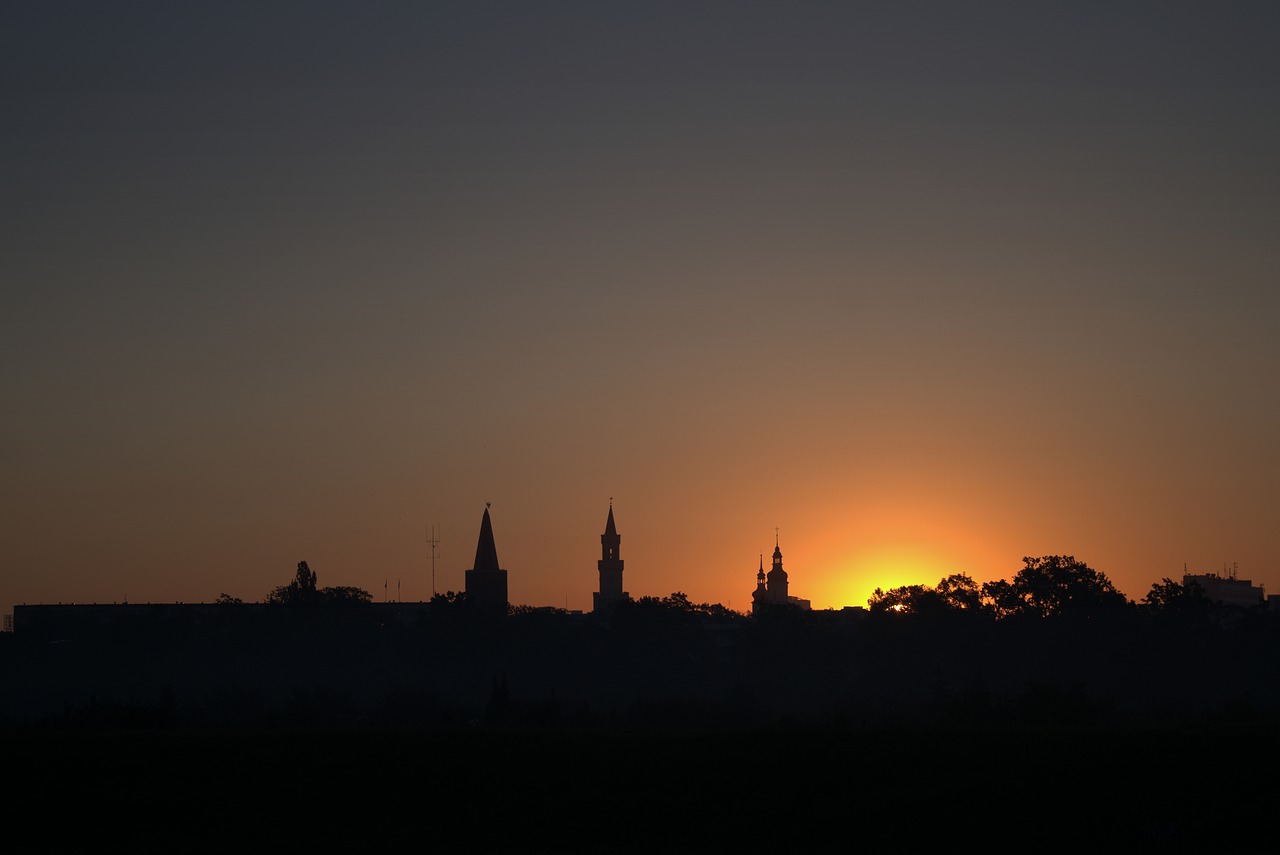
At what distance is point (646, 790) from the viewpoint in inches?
1839

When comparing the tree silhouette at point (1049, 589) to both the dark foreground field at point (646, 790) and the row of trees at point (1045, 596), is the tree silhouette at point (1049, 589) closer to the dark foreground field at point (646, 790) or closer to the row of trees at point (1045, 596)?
the row of trees at point (1045, 596)

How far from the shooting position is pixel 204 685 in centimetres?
17075

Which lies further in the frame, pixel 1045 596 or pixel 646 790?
pixel 1045 596

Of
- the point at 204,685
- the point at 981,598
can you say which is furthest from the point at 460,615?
the point at 981,598

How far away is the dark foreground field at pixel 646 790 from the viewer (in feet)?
143

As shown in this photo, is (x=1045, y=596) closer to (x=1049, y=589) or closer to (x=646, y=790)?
(x=1049, y=589)

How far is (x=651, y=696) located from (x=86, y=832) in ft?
368

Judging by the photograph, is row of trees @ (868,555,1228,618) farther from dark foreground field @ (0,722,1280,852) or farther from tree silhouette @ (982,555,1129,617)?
dark foreground field @ (0,722,1280,852)

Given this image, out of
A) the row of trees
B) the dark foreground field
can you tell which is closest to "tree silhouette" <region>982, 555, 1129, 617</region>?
the row of trees

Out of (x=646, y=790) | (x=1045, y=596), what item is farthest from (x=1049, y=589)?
(x=646, y=790)

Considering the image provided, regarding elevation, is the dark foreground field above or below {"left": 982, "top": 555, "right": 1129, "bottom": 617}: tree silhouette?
below

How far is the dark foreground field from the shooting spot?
4362cm

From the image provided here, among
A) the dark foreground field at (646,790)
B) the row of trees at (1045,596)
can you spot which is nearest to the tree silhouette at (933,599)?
the row of trees at (1045,596)

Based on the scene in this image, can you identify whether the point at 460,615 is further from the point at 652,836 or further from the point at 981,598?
the point at 652,836
